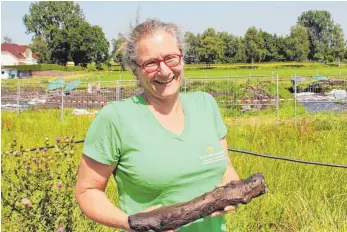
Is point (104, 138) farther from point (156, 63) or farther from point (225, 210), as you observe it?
point (225, 210)

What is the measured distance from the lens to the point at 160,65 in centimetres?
162

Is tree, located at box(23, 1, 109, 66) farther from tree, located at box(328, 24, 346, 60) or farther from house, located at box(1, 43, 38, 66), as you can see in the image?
tree, located at box(328, 24, 346, 60)

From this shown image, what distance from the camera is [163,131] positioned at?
5.32 ft

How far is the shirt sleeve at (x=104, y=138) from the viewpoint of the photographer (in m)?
1.57

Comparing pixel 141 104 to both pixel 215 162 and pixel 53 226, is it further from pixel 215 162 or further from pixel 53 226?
pixel 53 226

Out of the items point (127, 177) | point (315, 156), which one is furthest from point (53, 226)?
point (315, 156)

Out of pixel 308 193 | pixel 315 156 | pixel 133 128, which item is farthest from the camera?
pixel 315 156

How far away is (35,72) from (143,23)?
2074 inches

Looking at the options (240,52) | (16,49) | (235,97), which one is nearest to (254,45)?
(240,52)

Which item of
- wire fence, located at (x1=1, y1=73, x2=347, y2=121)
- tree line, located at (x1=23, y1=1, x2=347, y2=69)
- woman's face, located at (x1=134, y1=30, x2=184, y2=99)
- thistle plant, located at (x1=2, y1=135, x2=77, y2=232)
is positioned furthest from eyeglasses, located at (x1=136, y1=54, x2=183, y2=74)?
tree line, located at (x1=23, y1=1, x2=347, y2=69)

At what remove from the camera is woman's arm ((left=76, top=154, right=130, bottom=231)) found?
1.59m

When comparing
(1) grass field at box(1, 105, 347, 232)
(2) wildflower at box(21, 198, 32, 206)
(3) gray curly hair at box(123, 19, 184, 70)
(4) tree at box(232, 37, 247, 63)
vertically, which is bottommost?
(1) grass field at box(1, 105, 347, 232)

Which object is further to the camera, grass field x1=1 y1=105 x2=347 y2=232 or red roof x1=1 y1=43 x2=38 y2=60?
red roof x1=1 y1=43 x2=38 y2=60

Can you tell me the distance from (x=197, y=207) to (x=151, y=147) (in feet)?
0.76
